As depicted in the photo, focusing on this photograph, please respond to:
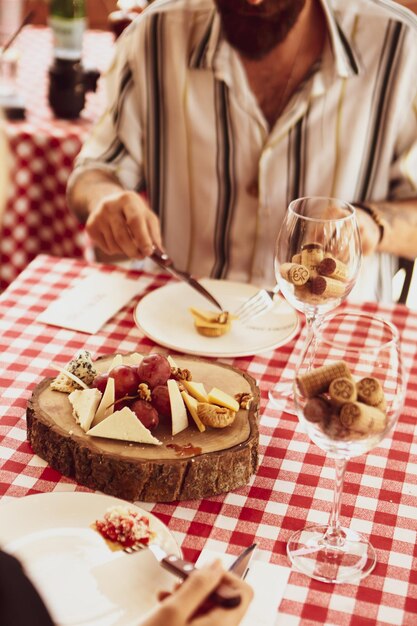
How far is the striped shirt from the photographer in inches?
70.4

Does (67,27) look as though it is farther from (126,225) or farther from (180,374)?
(180,374)

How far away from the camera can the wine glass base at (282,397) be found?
1.27 meters

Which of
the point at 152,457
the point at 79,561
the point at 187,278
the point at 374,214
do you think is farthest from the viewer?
the point at 374,214

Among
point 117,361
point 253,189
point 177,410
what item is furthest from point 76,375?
point 253,189

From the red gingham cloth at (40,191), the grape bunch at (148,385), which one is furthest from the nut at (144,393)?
the red gingham cloth at (40,191)

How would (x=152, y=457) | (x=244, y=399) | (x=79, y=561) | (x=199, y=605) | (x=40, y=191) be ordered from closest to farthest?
1. (x=199, y=605)
2. (x=79, y=561)
3. (x=152, y=457)
4. (x=244, y=399)
5. (x=40, y=191)

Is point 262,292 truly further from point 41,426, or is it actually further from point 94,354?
point 41,426

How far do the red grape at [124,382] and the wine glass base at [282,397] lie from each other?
246 mm

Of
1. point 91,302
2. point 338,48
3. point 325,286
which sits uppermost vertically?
point 338,48

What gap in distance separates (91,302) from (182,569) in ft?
2.41

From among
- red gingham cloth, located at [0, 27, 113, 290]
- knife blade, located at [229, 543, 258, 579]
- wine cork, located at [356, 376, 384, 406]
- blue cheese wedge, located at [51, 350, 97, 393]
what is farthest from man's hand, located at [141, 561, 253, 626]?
red gingham cloth, located at [0, 27, 113, 290]

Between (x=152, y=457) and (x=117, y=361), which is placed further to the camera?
(x=117, y=361)

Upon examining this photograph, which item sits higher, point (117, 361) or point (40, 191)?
point (117, 361)

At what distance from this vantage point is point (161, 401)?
1.11 m
